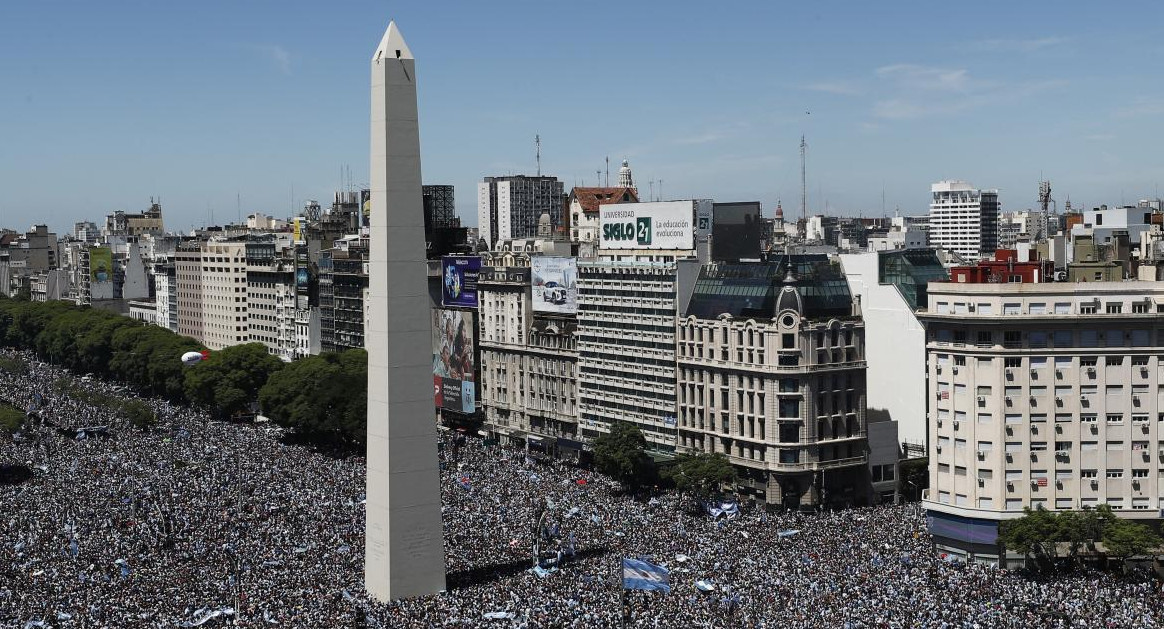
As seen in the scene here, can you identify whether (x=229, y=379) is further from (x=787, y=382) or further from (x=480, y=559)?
(x=480, y=559)

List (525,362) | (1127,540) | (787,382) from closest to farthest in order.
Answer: (1127,540) < (787,382) < (525,362)

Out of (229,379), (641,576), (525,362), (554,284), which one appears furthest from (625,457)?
(229,379)

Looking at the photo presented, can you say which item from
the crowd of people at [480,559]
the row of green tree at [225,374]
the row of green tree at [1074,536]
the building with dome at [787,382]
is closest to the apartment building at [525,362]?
the crowd of people at [480,559]

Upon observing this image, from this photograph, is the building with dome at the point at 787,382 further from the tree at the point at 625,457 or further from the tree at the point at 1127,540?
the tree at the point at 1127,540

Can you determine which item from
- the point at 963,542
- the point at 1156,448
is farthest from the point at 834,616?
the point at 1156,448

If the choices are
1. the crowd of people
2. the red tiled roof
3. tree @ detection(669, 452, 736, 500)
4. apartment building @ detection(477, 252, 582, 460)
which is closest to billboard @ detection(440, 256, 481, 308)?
apartment building @ detection(477, 252, 582, 460)
